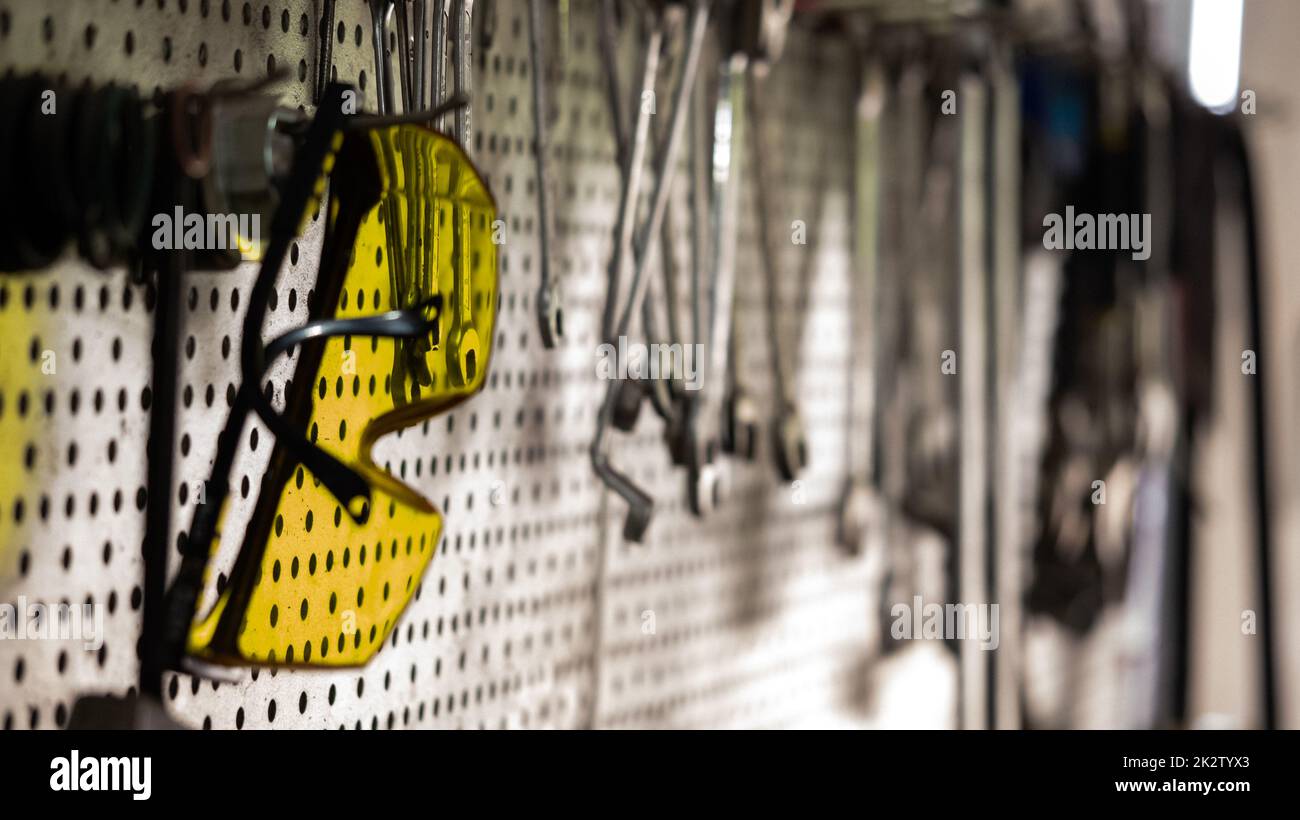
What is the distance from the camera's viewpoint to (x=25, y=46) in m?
0.51

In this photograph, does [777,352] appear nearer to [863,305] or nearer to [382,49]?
[863,305]

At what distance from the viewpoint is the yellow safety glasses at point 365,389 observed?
0.53 metres

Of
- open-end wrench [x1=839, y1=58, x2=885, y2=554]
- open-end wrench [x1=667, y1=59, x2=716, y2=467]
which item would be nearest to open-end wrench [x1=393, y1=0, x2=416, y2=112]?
open-end wrench [x1=667, y1=59, x2=716, y2=467]

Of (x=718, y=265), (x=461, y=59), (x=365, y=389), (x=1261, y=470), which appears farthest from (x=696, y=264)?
(x=1261, y=470)

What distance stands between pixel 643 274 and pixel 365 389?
12.2 inches

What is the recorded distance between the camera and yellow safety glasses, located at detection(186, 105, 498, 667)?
530mm

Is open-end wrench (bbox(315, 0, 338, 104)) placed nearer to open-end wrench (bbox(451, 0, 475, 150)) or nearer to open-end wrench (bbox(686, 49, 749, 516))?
open-end wrench (bbox(451, 0, 475, 150))

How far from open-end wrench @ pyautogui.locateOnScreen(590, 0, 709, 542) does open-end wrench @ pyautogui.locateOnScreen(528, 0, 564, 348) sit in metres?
0.04

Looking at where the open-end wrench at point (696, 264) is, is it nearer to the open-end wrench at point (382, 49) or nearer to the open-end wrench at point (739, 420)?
the open-end wrench at point (739, 420)

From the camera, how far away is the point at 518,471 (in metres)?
0.92

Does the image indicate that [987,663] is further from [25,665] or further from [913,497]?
[25,665]
